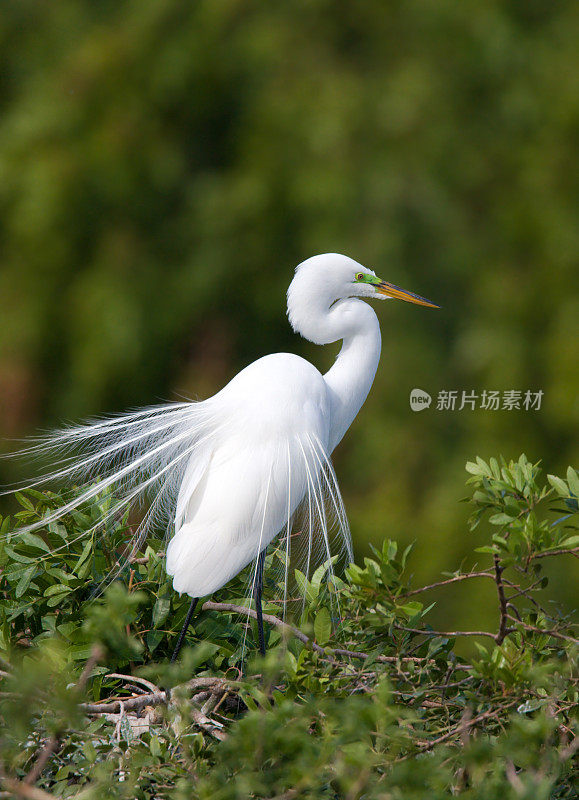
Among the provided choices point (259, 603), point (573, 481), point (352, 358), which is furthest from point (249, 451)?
point (573, 481)

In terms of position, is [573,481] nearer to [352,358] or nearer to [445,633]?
[445,633]

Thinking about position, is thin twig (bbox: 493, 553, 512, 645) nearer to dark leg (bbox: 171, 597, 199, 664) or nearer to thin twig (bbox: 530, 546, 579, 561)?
thin twig (bbox: 530, 546, 579, 561)

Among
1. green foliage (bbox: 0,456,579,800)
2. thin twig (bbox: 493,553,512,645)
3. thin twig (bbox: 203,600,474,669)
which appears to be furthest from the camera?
thin twig (bbox: 203,600,474,669)

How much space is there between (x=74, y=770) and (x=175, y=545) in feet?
1.70

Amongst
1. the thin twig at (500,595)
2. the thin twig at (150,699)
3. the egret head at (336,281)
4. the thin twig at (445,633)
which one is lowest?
the thin twig at (150,699)

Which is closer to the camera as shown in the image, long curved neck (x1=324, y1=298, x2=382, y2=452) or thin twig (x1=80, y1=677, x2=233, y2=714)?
thin twig (x1=80, y1=677, x2=233, y2=714)

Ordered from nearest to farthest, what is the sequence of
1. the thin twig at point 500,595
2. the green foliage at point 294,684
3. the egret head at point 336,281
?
the green foliage at point 294,684, the thin twig at point 500,595, the egret head at point 336,281

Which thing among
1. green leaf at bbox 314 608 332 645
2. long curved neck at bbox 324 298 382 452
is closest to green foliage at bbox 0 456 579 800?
green leaf at bbox 314 608 332 645

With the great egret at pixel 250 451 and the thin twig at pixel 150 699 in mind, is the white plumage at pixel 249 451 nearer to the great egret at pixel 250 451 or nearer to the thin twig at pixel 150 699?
the great egret at pixel 250 451

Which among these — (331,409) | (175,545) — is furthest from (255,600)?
(331,409)

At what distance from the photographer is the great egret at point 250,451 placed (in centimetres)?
157

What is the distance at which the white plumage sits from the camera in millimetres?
1575

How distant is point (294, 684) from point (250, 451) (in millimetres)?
544

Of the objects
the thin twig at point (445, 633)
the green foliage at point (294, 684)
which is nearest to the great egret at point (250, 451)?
the green foliage at point (294, 684)
